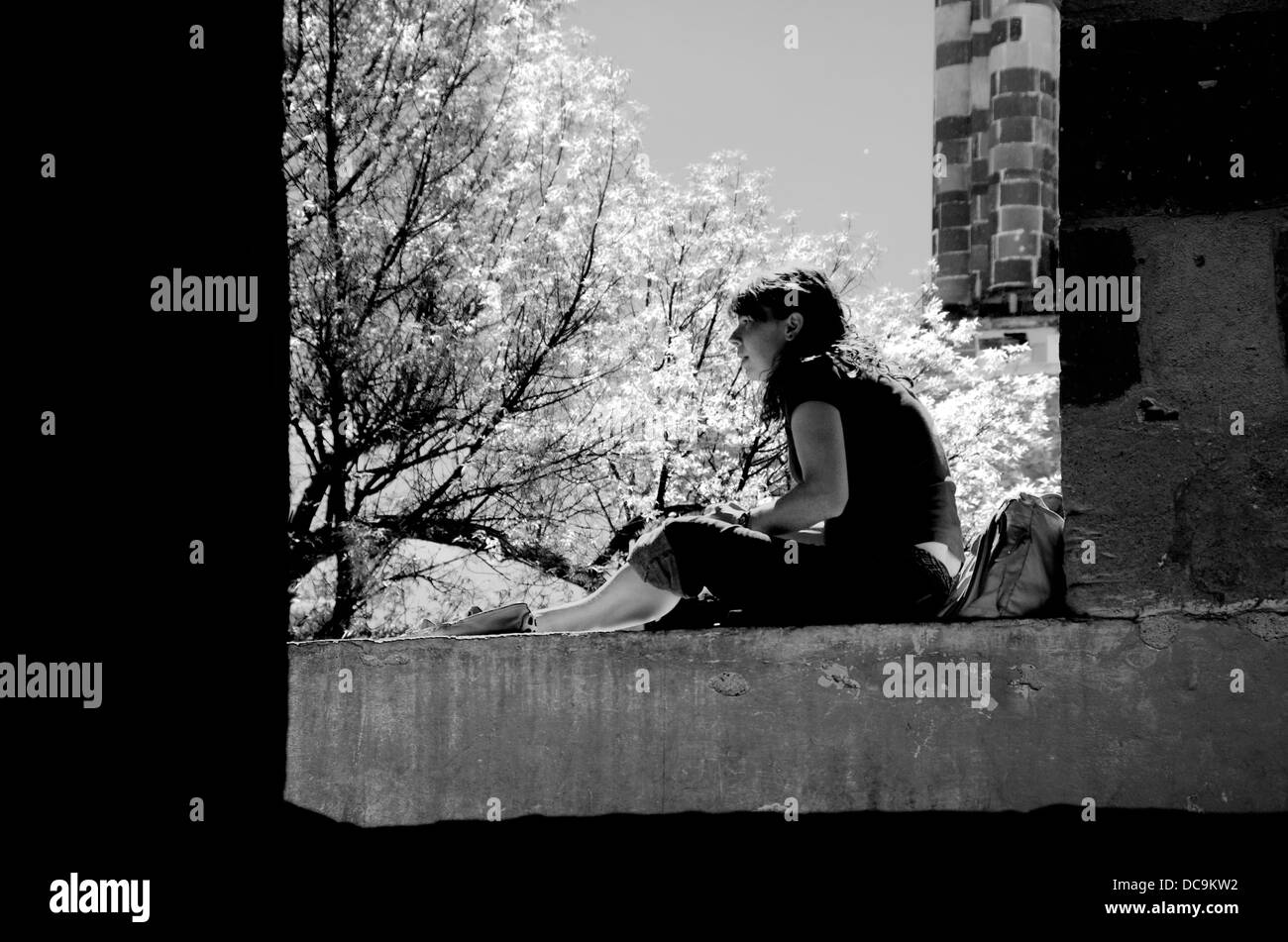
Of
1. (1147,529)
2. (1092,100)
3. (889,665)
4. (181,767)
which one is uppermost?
(1092,100)

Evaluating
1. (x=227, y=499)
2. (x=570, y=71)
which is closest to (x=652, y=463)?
(x=570, y=71)

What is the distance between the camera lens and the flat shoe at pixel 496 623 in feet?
10.5

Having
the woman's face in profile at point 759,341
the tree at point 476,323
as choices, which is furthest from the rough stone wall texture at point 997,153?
the woman's face in profile at point 759,341

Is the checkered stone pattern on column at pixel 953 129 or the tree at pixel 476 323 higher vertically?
the checkered stone pattern on column at pixel 953 129

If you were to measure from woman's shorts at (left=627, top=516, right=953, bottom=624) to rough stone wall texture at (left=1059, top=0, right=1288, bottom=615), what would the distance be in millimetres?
369

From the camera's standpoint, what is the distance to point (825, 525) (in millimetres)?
3410

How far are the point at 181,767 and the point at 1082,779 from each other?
1785 mm

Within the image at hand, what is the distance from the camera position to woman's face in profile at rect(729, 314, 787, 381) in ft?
11.6

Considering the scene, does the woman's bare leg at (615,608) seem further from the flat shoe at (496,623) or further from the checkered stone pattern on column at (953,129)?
the checkered stone pattern on column at (953,129)

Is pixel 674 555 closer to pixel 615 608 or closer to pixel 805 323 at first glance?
pixel 615 608

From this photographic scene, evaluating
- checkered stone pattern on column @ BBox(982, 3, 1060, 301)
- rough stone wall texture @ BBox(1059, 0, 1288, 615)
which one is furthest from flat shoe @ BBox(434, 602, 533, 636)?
checkered stone pattern on column @ BBox(982, 3, 1060, 301)

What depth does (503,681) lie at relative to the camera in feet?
10.0

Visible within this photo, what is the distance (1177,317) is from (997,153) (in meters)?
17.0
